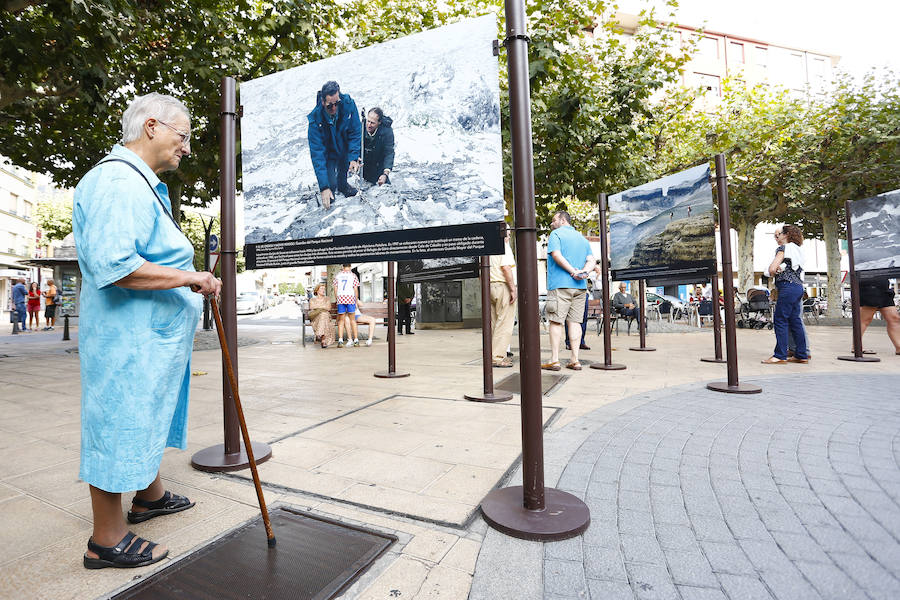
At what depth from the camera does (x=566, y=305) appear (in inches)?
244

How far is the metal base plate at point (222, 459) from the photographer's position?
263cm

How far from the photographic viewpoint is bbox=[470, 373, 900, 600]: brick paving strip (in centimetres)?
155

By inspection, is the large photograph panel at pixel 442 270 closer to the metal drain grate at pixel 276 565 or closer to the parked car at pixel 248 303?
the metal drain grate at pixel 276 565

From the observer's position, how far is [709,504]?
2.12 meters

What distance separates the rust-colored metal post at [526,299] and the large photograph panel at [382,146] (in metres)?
0.24

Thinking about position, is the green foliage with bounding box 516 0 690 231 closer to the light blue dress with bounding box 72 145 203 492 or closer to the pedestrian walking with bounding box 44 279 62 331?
the light blue dress with bounding box 72 145 203 492

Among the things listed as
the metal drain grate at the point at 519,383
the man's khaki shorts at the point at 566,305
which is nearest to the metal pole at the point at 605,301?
the man's khaki shorts at the point at 566,305

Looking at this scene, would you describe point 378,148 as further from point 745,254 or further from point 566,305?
point 745,254

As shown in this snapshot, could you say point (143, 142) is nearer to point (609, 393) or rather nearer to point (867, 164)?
point (609, 393)

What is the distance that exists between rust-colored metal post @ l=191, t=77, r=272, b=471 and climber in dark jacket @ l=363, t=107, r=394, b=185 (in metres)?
0.91

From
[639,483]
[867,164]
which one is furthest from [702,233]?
[867,164]

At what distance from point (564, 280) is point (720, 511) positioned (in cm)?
425

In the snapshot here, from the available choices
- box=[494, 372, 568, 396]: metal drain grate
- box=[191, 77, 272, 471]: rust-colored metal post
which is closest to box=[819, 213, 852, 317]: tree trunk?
box=[494, 372, 568, 396]: metal drain grate

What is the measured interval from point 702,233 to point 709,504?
4.42 metres
